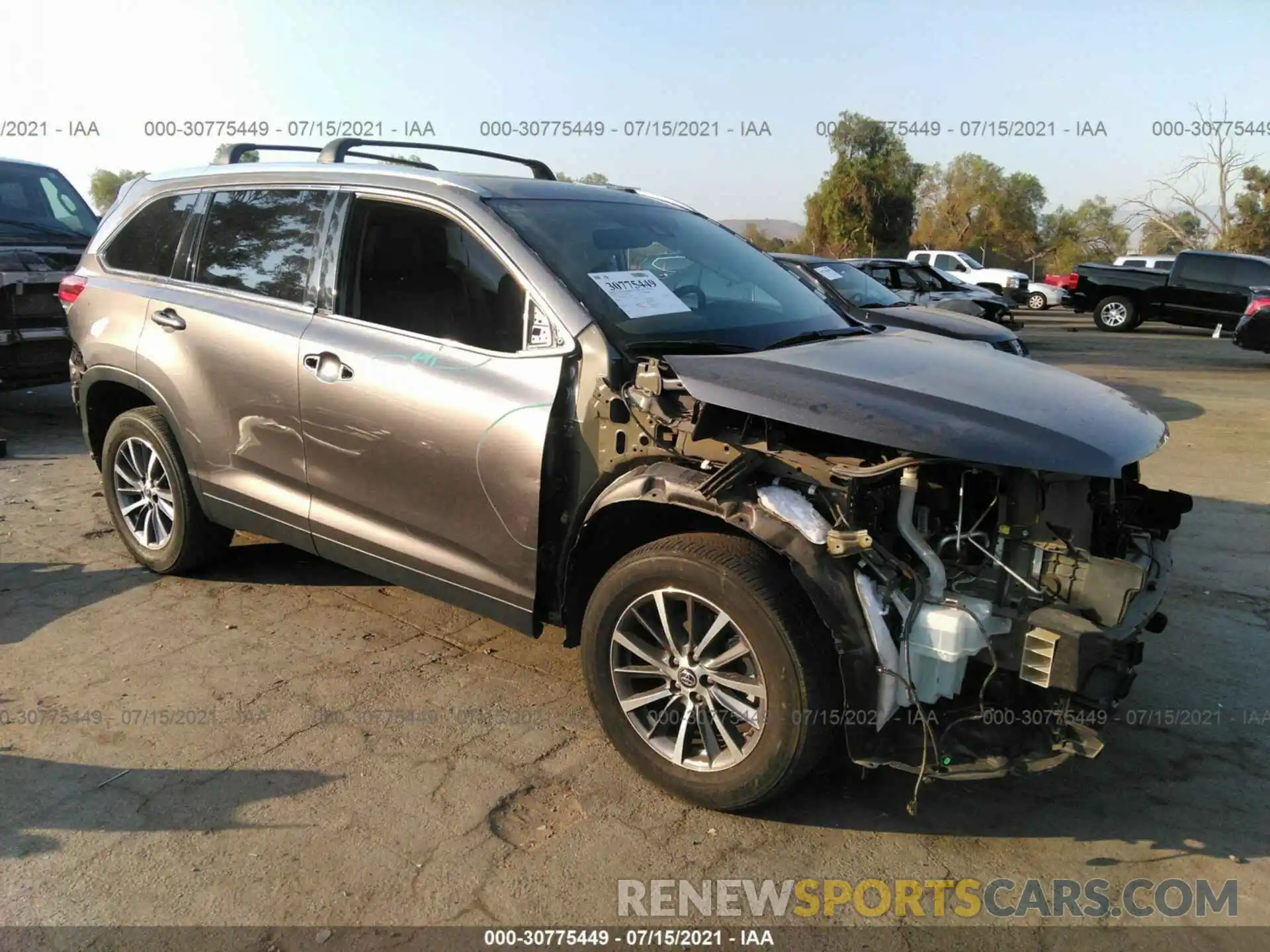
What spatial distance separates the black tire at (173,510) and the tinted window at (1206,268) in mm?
19128

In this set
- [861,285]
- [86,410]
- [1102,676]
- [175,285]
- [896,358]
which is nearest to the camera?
[1102,676]

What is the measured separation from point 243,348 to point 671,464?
2133 millimetres

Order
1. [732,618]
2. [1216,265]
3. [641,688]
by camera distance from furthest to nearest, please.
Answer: [1216,265] → [641,688] → [732,618]

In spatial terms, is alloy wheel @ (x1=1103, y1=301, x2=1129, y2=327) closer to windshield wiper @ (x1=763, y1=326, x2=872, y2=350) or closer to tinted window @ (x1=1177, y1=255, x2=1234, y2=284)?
tinted window @ (x1=1177, y1=255, x2=1234, y2=284)

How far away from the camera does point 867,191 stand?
38312 mm

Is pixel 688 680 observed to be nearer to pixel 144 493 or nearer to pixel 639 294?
pixel 639 294

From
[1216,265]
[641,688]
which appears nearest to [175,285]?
[641,688]

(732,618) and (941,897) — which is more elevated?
(732,618)

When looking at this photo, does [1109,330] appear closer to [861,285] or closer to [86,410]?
[861,285]

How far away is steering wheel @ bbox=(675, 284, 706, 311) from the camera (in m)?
3.70

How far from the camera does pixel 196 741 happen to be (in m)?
3.44

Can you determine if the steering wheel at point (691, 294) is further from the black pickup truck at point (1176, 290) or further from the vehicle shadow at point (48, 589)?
the black pickup truck at point (1176, 290)

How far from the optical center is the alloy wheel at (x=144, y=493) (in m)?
4.85

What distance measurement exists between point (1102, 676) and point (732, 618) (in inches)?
40.6
